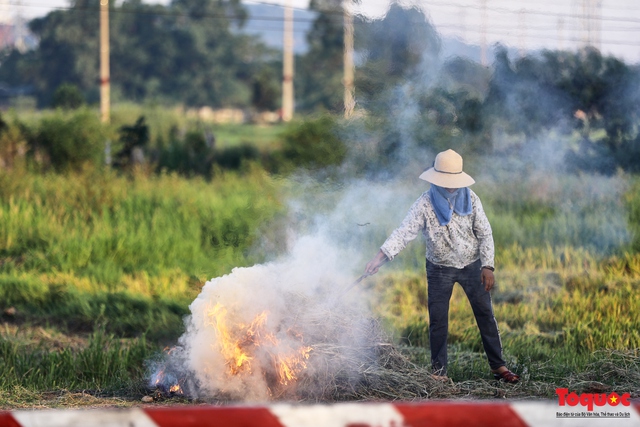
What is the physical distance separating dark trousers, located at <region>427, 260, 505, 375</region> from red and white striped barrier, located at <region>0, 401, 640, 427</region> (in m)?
3.11

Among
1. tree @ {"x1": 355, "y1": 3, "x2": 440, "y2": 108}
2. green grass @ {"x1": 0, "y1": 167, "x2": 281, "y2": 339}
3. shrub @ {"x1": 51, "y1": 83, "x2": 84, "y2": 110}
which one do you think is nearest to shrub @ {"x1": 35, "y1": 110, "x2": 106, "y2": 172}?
green grass @ {"x1": 0, "y1": 167, "x2": 281, "y2": 339}

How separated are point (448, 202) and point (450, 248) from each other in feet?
1.15

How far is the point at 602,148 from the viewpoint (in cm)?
1237

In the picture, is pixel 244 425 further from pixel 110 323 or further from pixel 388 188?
pixel 388 188

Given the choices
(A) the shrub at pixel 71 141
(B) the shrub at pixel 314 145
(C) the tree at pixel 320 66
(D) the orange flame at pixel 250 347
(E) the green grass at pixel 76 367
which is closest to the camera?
(D) the orange flame at pixel 250 347

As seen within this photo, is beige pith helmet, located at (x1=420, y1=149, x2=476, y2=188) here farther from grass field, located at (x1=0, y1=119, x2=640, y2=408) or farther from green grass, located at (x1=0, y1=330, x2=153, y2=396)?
green grass, located at (x1=0, y1=330, x2=153, y2=396)

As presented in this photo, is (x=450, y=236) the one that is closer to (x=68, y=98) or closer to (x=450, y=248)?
(x=450, y=248)

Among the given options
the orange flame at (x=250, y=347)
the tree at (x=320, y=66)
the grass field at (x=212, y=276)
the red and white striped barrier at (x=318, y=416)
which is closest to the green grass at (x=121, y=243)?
the grass field at (x=212, y=276)

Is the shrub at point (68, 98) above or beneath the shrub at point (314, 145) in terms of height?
above

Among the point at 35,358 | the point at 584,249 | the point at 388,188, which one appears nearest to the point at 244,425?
the point at 35,358

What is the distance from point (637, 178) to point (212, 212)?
22.3ft

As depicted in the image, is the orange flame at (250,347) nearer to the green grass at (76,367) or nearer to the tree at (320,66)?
the green grass at (76,367)

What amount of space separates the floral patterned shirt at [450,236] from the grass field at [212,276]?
3.13 feet

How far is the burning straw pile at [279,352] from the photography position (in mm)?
6031
